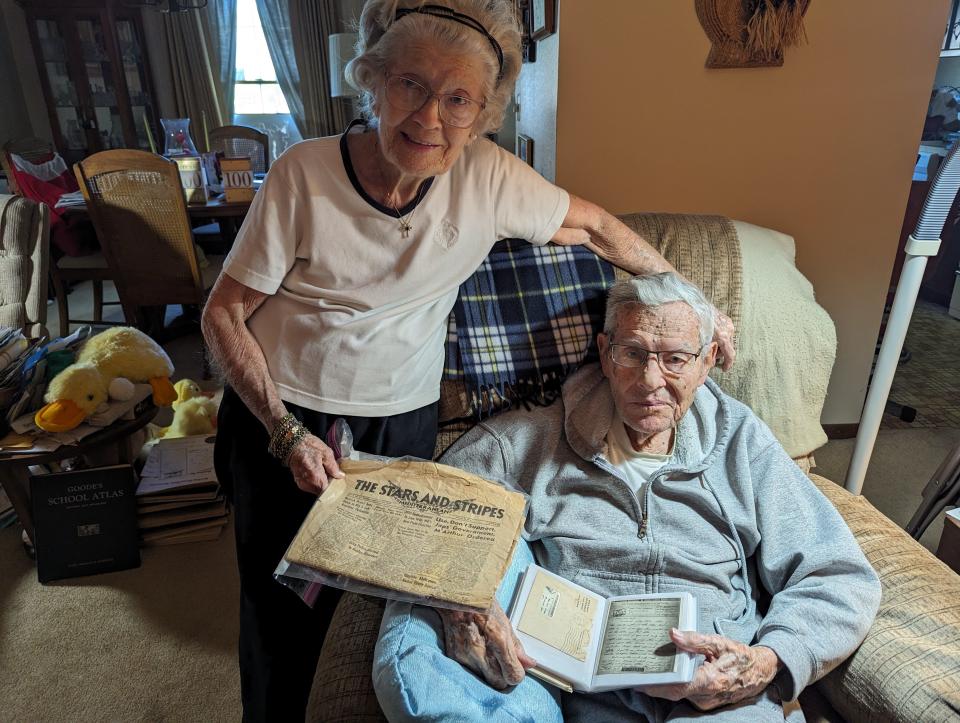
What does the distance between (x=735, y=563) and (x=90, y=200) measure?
291cm

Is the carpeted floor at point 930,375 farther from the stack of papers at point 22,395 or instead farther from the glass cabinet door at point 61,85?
the glass cabinet door at point 61,85

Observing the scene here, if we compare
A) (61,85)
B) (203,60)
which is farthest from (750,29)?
(61,85)

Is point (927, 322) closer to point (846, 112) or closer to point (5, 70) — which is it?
point (846, 112)

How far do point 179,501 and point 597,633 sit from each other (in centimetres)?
152

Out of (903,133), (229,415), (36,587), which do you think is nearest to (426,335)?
(229,415)

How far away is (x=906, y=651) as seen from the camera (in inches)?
39.4

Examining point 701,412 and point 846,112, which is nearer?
point 701,412

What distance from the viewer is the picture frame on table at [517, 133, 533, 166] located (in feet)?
8.33

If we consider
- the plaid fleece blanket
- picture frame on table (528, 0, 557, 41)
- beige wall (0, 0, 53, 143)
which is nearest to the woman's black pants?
the plaid fleece blanket

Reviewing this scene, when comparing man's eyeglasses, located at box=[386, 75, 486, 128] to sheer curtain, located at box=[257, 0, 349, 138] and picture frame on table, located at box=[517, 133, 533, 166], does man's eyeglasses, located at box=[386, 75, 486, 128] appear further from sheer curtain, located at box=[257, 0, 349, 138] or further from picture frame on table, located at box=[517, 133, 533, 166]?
sheer curtain, located at box=[257, 0, 349, 138]

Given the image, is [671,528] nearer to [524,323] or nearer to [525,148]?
[524,323]

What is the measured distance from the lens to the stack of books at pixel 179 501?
6.75 feet

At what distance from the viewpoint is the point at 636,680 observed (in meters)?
0.98

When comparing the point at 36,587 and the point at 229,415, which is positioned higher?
the point at 229,415
